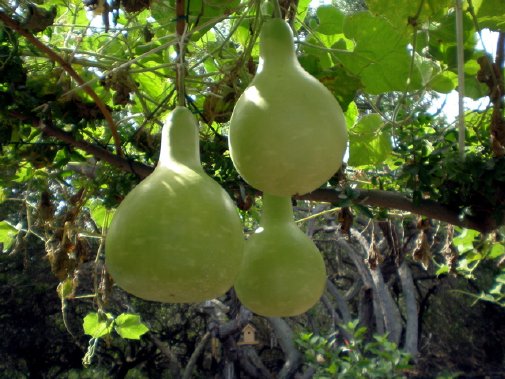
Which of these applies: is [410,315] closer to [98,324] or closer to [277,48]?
[98,324]

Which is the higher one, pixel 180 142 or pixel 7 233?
pixel 180 142

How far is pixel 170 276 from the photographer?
464 millimetres

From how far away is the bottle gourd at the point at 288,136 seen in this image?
47cm

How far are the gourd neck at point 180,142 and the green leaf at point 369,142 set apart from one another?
2.52ft

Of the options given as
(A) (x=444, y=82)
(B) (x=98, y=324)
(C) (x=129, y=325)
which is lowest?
(C) (x=129, y=325)

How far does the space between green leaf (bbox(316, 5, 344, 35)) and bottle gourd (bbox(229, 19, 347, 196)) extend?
708 millimetres

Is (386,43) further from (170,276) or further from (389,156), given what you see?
(170,276)

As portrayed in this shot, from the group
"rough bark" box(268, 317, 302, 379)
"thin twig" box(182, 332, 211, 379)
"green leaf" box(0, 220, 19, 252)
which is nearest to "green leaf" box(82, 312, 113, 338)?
"green leaf" box(0, 220, 19, 252)

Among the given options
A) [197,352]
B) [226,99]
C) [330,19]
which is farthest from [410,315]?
[226,99]

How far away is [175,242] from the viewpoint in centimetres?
47

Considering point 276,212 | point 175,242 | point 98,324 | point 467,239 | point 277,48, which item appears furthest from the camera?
point 467,239

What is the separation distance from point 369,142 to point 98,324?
1.06 meters

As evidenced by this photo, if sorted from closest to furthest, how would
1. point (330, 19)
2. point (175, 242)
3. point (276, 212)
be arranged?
point (175, 242) < point (276, 212) < point (330, 19)

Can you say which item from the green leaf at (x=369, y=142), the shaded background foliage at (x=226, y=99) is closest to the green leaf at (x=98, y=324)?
the shaded background foliage at (x=226, y=99)
